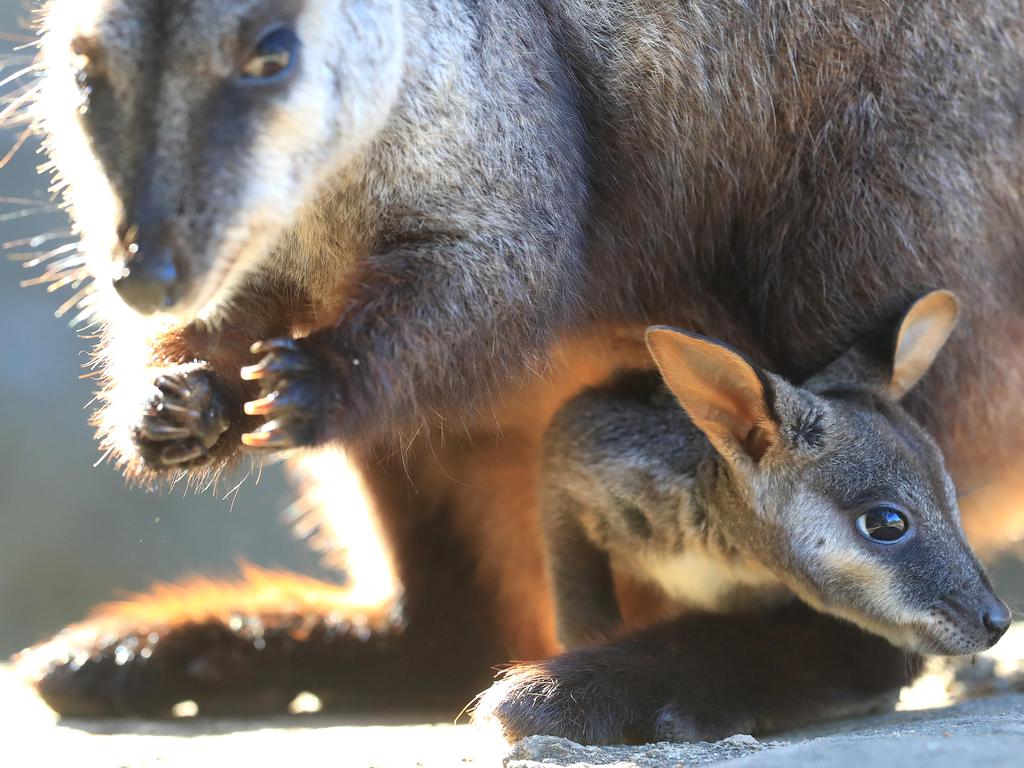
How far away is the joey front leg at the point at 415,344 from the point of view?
3.52 meters

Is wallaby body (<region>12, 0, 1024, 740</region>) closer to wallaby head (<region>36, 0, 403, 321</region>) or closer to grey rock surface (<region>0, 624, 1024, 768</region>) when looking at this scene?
wallaby head (<region>36, 0, 403, 321</region>)

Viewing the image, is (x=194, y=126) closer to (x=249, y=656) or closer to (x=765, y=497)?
(x=765, y=497)

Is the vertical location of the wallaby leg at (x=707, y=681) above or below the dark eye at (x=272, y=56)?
below

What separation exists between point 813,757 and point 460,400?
1557 mm

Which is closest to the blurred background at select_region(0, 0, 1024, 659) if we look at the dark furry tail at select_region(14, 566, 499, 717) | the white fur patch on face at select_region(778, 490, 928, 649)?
the dark furry tail at select_region(14, 566, 499, 717)

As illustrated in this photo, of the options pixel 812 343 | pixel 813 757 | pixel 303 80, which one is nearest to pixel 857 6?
pixel 812 343

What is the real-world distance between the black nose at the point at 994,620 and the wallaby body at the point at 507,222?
75 centimetres

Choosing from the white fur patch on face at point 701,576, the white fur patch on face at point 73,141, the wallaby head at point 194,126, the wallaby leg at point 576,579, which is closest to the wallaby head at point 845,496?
the white fur patch on face at point 701,576

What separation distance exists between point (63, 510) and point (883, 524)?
5529 millimetres

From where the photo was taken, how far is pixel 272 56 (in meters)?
3.47

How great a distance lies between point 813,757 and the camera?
2.88 metres

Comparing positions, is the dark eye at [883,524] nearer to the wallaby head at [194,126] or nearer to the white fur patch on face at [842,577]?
the white fur patch on face at [842,577]

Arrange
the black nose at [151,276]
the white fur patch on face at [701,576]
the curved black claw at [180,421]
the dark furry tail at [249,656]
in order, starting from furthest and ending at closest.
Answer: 1. the dark furry tail at [249,656]
2. the white fur patch on face at [701,576]
3. the curved black claw at [180,421]
4. the black nose at [151,276]

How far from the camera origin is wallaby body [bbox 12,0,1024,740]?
3.46 meters
